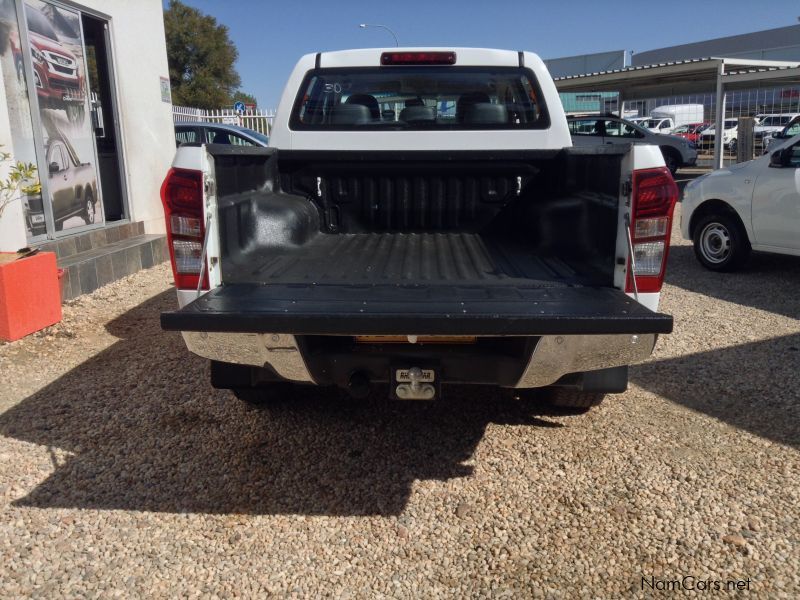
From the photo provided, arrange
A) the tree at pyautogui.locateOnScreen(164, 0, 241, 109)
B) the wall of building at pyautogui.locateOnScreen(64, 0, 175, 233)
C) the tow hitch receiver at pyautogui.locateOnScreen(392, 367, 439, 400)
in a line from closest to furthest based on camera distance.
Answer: the tow hitch receiver at pyautogui.locateOnScreen(392, 367, 439, 400)
the wall of building at pyautogui.locateOnScreen(64, 0, 175, 233)
the tree at pyautogui.locateOnScreen(164, 0, 241, 109)

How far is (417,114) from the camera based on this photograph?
4.31 meters

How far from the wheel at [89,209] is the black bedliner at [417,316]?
5.61m

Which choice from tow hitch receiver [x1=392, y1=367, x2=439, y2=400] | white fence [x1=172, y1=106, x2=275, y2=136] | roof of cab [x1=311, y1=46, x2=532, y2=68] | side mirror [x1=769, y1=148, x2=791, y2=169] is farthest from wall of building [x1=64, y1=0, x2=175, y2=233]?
white fence [x1=172, y1=106, x2=275, y2=136]

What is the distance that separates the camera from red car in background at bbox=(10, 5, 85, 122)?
259 inches

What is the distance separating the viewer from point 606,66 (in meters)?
51.2

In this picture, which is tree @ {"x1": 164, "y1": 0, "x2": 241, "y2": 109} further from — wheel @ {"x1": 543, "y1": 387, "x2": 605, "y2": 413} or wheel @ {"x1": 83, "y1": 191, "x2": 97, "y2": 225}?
wheel @ {"x1": 543, "y1": 387, "x2": 605, "y2": 413}

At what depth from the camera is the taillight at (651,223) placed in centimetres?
276

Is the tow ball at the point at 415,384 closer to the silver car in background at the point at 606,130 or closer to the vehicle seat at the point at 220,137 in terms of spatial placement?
the vehicle seat at the point at 220,137

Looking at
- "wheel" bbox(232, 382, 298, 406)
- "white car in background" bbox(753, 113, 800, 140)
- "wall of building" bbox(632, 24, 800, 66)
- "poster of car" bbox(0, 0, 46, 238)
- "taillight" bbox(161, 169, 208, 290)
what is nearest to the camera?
"taillight" bbox(161, 169, 208, 290)

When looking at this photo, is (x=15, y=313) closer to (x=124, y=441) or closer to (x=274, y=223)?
(x=124, y=441)

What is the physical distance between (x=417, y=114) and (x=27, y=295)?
10.9 ft

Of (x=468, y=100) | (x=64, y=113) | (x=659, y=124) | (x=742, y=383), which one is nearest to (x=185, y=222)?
(x=468, y=100)

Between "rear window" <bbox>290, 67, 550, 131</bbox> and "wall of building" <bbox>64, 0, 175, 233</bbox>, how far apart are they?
4.78m

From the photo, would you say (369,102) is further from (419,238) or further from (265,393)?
(265,393)
